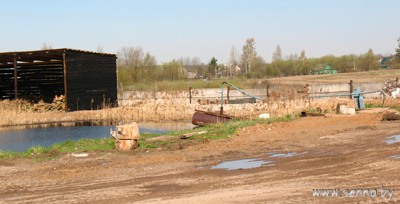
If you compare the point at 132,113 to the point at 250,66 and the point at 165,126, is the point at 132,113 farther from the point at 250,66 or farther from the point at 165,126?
the point at 250,66

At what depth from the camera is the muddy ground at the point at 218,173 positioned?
5.87 meters

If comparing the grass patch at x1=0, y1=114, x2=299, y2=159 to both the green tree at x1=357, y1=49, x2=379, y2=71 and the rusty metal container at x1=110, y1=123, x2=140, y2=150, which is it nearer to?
the rusty metal container at x1=110, y1=123, x2=140, y2=150

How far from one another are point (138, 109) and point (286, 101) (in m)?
10.3

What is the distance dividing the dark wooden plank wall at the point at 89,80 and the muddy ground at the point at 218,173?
58.4 feet

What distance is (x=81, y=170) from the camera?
26.5 feet

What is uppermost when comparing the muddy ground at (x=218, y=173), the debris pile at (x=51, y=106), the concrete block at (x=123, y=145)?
the debris pile at (x=51, y=106)

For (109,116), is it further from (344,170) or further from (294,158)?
(344,170)

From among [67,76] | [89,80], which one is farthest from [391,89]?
[67,76]

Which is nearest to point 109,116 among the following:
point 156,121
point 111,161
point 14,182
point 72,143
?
point 156,121

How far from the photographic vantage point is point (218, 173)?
7.36 m

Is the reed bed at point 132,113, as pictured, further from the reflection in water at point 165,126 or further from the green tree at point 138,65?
the green tree at point 138,65

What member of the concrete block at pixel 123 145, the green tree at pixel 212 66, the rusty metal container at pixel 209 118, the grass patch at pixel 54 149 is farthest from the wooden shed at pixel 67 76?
the green tree at pixel 212 66

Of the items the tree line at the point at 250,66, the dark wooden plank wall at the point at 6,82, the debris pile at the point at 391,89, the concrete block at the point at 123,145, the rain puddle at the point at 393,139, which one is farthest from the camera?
the tree line at the point at 250,66

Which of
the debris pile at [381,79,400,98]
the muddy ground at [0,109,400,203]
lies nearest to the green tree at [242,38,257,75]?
the debris pile at [381,79,400,98]
